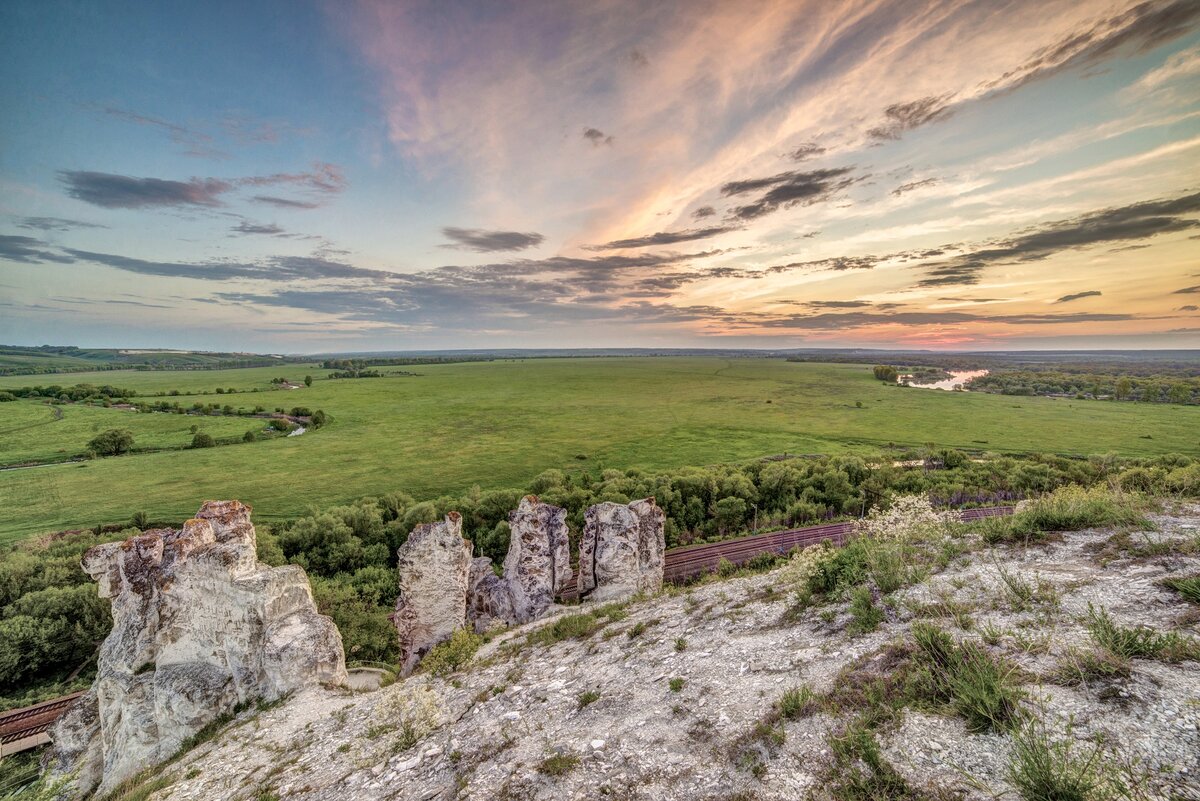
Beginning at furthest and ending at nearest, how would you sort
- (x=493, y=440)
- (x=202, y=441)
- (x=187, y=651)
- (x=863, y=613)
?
(x=493, y=440), (x=202, y=441), (x=187, y=651), (x=863, y=613)

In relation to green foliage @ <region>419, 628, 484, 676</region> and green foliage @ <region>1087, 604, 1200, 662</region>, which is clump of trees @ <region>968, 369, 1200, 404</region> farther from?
green foliage @ <region>419, 628, 484, 676</region>

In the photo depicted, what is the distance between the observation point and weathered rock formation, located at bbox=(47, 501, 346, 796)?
615 inches

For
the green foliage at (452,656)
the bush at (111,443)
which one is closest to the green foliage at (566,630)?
the green foliage at (452,656)

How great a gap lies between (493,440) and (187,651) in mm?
82166

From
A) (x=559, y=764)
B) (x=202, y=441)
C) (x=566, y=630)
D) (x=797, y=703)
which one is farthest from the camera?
(x=202, y=441)

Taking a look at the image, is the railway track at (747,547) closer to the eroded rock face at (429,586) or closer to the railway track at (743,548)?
the railway track at (743,548)

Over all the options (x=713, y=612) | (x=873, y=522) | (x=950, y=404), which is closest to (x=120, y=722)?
(x=713, y=612)

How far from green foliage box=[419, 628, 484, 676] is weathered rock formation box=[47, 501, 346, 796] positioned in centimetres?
339

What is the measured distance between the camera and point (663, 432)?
103562 millimetres

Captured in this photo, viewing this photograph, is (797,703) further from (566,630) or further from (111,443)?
(111,443)

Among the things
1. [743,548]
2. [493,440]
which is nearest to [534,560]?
[743,548]

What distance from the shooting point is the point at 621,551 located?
26406 mm

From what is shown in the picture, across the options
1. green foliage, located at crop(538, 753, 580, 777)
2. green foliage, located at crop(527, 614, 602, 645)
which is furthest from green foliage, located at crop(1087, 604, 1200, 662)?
green foliage, located at crop(527, 614, 602, 645)

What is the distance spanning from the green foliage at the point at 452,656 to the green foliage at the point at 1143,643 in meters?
16.8
